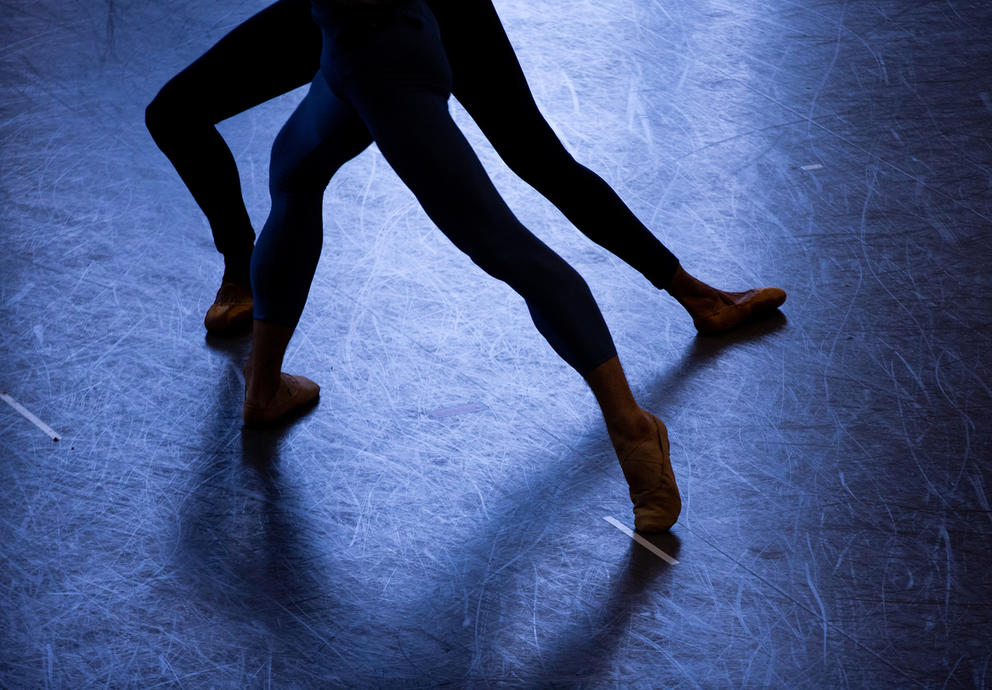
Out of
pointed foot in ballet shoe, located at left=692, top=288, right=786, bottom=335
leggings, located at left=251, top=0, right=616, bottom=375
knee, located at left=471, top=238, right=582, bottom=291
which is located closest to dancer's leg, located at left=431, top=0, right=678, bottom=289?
pointed foot in ballet shoe, located at left=692, top=288, right=786, bottom=335

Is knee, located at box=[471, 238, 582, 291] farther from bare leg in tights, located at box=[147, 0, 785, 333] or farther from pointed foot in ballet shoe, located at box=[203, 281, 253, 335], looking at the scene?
pointed foot in ballet shoe, located at box=[203, 281, 253, 335]

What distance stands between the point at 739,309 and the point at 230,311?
1.11 m

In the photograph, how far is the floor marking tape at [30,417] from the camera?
2.25 metres

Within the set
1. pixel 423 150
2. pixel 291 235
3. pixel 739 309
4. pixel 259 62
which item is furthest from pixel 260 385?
pixel 739 309

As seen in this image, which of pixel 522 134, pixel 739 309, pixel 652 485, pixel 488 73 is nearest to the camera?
pixel 652 485

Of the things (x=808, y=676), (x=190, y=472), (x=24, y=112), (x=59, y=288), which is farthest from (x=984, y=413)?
(x=24, y=112)

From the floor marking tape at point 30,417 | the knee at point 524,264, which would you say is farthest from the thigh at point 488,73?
the floor marking tape at point 30,417

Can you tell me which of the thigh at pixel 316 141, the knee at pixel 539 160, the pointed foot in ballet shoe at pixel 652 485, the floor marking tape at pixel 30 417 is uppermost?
the thigh at pixel 316 141

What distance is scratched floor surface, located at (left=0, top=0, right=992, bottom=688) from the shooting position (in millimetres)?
1762

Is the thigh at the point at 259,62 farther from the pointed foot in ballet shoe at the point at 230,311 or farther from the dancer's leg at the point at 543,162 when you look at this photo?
the pointed foot in ballet shoe at the point at 230,311

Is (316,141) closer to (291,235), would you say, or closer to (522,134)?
(291,235)

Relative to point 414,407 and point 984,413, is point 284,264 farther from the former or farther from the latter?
point 984,413

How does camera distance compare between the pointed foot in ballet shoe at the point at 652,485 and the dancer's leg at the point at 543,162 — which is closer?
the pointed foot in ballet shoe at the point at 652,485

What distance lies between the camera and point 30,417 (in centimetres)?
230
